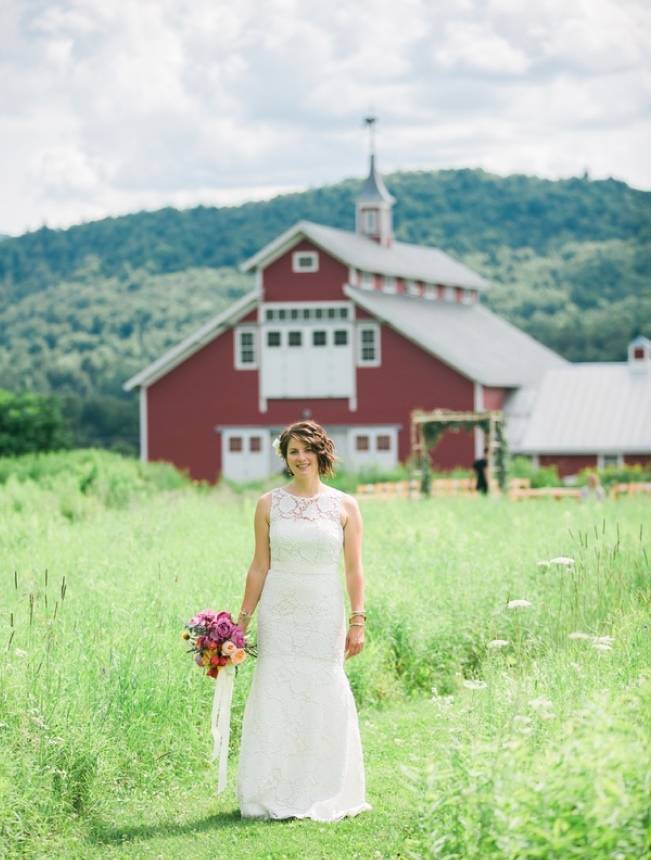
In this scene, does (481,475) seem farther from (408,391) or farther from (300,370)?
(300,370)

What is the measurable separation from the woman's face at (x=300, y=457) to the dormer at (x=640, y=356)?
129ft

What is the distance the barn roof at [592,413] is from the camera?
43375 millimetres

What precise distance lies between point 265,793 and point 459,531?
8896 millimetres

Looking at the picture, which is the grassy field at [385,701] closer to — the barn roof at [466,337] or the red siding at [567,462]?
the red siding at [567,462]

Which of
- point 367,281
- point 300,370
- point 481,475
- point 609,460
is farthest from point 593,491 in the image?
point 367,281

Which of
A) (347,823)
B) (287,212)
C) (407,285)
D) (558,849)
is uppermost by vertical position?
(287,212)

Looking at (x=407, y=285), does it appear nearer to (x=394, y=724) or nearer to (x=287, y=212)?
(x=394, y=724)

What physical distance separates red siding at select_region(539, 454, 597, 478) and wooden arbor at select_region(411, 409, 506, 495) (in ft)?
24.4

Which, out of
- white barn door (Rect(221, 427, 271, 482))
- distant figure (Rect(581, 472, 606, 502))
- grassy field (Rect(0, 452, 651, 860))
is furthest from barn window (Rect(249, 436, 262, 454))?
grassy field (Rect(0, 452, 651, 860))

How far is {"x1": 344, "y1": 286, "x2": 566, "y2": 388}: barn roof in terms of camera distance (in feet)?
145

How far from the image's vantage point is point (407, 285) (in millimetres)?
50594

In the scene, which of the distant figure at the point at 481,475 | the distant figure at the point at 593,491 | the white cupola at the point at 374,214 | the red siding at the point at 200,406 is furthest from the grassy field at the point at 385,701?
the white cupola at the point at 374,214

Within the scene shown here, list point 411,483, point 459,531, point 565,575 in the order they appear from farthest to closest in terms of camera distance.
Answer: point 411,483
point 459,531
point 565,575

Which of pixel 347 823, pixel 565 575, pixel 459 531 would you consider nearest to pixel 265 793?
pixel 347 823
